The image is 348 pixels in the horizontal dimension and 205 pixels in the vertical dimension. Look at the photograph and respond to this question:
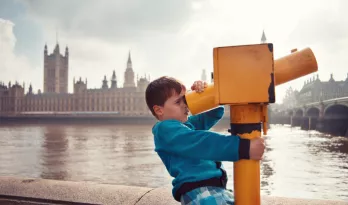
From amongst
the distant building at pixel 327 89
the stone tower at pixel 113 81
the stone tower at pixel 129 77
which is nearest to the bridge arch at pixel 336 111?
the distant building at pixel 327 89

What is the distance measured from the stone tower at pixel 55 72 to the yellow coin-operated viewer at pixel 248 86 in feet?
305

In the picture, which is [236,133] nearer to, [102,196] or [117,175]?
[102,196]

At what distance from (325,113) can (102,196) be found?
3612 cm

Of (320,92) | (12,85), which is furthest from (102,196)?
(12,85)

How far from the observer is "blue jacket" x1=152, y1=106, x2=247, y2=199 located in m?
0.96

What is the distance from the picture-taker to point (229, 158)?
945 mm

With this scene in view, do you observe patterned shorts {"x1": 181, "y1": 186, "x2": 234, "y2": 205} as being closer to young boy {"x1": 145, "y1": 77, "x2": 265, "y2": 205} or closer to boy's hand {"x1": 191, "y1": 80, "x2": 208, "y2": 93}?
young boy {"x1": 145, "y1": 77, "x2": 265, "y2": 205}

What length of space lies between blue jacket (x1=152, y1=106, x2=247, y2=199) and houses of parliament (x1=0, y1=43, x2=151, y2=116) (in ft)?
201

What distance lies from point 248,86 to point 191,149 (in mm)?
281

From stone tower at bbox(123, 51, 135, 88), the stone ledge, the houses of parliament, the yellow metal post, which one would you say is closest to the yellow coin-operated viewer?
the yellow metal post

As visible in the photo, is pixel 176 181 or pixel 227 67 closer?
pixel 227 67

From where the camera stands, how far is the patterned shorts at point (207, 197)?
3.38ft

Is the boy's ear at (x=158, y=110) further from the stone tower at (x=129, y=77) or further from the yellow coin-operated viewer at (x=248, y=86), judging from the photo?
the stone tower at (x=129, y=77)

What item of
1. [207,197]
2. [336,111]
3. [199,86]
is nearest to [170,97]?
[199,86]
